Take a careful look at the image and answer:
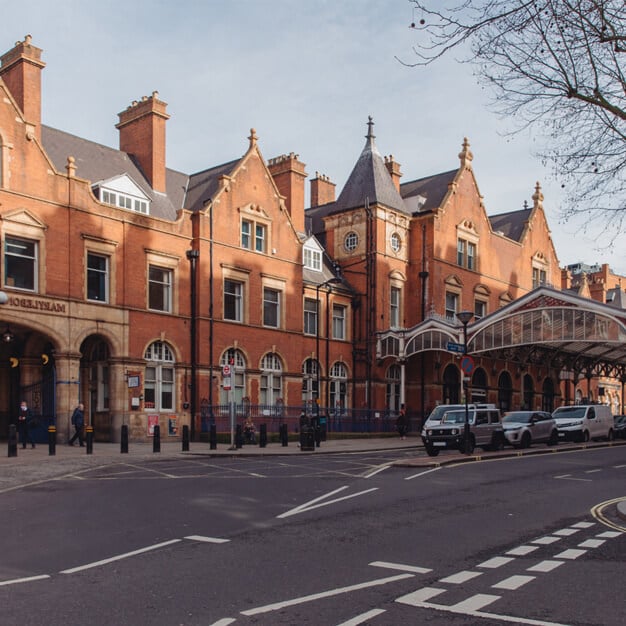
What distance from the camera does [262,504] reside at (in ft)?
45.2

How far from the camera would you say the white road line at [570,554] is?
9.30m

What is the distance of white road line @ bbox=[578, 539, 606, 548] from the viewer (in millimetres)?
10062

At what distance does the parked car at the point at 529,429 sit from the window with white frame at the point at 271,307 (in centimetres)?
1375

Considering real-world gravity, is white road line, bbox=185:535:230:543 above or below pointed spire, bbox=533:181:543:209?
below

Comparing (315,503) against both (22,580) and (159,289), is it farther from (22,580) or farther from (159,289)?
(159,289)

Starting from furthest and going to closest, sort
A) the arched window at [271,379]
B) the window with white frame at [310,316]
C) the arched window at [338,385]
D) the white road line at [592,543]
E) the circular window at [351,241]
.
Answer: the circular window at [351,241] → the arched window at [338,385] → the window with white frame at [310,316] → the arched window at [271,379] → the white road line at [592,543]

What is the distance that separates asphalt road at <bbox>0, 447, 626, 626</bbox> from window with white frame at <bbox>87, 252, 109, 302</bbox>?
636 inches

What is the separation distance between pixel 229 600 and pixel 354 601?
Result: 1.14 metres

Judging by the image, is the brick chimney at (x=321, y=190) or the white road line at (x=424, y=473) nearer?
the white road line at (x=424, y=473)

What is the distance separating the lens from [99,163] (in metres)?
36.2

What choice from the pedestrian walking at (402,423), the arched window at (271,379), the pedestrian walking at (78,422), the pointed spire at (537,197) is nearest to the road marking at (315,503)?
the pedestrian walking at (78,422)

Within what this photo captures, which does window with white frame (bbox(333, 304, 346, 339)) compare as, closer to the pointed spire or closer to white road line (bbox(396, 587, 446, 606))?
the pointed spire

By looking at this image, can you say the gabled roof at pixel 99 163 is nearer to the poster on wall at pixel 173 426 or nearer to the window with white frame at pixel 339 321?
the poster on wall at pixel 173 426

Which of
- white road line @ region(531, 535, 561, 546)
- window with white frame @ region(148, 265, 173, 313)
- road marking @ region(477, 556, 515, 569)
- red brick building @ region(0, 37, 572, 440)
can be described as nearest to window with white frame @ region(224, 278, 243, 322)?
red brick building @ region(0, 37, 572, 440)
